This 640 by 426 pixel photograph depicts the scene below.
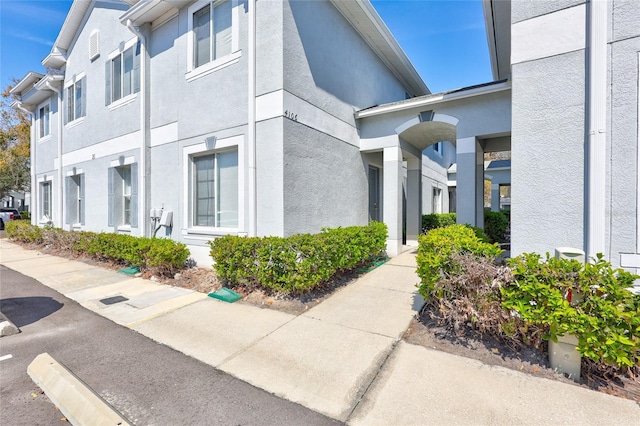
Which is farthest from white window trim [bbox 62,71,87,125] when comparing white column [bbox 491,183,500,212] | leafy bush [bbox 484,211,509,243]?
white column [bbox 491,183,500,212]

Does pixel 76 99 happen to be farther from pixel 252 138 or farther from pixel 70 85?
pixel 252 138

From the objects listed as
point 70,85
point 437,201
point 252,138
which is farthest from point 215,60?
point 437,201

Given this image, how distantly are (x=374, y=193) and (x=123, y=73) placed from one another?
924 cm

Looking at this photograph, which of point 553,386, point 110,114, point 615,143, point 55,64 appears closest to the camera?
point 553,386

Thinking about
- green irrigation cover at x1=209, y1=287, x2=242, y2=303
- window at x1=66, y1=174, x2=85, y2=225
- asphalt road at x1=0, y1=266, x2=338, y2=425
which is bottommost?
asphalt road at x1=0, y1=266, x2=338, y2=425

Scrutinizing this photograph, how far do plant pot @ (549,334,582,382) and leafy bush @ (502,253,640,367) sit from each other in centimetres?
16

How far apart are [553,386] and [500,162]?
1992 cm

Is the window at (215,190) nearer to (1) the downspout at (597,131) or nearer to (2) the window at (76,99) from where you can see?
(1) the downspout at (597,131)

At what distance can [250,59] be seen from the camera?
20.1 feet

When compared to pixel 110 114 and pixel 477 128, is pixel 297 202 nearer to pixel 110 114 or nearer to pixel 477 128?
pixel 477 128

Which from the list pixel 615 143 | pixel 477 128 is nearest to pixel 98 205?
Answer: pixel 477 128

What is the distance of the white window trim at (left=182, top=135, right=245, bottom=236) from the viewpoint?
21.1ft

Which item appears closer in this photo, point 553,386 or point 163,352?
point 553,386

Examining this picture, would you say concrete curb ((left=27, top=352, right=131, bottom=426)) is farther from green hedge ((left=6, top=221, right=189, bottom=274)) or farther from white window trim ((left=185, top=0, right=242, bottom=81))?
white window trim ((left=185, top=0, right=242, bottom=81))
